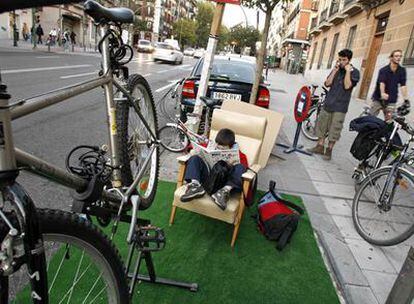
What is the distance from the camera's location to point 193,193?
3.26 m

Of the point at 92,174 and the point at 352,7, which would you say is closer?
the point at 92,174

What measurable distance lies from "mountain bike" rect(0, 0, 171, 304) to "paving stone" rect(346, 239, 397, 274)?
1653mm

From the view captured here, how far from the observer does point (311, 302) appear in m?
2.68

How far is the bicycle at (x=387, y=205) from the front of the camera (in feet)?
11.3

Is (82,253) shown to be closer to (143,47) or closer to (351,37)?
(351,37)

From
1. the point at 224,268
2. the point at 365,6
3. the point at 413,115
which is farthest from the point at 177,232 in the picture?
the point at 365,6

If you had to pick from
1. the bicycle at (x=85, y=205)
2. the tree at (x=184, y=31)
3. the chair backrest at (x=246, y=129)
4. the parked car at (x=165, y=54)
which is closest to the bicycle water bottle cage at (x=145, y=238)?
the bicycle at (x=85, y=205)

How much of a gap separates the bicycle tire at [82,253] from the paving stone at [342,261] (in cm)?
203

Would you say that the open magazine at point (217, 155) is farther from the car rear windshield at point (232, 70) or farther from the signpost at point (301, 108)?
the car rear windshield at point (232, 70)

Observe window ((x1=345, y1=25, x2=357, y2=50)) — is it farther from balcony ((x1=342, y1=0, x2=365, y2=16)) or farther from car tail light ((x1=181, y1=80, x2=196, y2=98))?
car tail light ((x1=181, y1=80, x2=196, y2=98))

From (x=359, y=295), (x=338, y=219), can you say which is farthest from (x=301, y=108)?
(x=359, y=295)

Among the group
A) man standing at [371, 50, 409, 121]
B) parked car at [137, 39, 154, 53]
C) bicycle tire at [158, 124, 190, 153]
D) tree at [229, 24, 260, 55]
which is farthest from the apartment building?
tree at [229, 24, 260, 55]

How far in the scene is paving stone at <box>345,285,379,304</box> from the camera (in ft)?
8.98

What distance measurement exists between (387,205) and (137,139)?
2.51m
